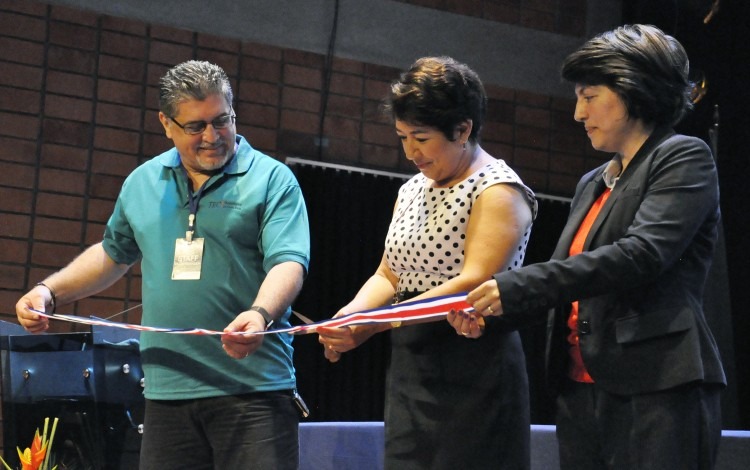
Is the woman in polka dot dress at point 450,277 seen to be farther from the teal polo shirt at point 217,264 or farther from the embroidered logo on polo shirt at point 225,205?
the embroidered logo on polo shirt at point 225,205

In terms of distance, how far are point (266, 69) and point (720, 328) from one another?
2734 mm

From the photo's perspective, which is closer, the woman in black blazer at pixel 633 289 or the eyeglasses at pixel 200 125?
the woman in black blazer at pixel 633 289

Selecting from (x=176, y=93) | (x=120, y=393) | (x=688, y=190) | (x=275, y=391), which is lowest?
(x=120, y=393)

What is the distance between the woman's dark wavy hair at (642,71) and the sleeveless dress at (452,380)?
0.97 ft

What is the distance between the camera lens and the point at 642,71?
195cm

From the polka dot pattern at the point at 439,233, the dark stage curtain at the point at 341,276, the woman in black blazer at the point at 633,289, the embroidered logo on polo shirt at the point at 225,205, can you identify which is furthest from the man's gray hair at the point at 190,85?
the dark stage curtain at the point at 341,276

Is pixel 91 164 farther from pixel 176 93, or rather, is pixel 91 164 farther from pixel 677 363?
pixel 677 363

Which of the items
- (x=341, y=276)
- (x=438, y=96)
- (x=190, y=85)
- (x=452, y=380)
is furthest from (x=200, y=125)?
(x=341, y=276)

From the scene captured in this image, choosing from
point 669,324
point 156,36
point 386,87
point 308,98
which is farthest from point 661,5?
point 669,324

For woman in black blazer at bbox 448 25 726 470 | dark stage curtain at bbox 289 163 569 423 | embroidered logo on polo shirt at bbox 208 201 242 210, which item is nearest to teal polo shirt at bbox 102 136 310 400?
embroidered logo on polo shirt at bbox 208 201 242 210

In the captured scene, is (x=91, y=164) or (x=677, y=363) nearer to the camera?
(x=677, y=363)

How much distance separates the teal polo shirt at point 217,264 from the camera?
231 cm

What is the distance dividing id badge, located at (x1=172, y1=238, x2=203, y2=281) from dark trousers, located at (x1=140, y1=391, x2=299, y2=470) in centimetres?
31

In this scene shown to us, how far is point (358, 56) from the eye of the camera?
552 centimetres
